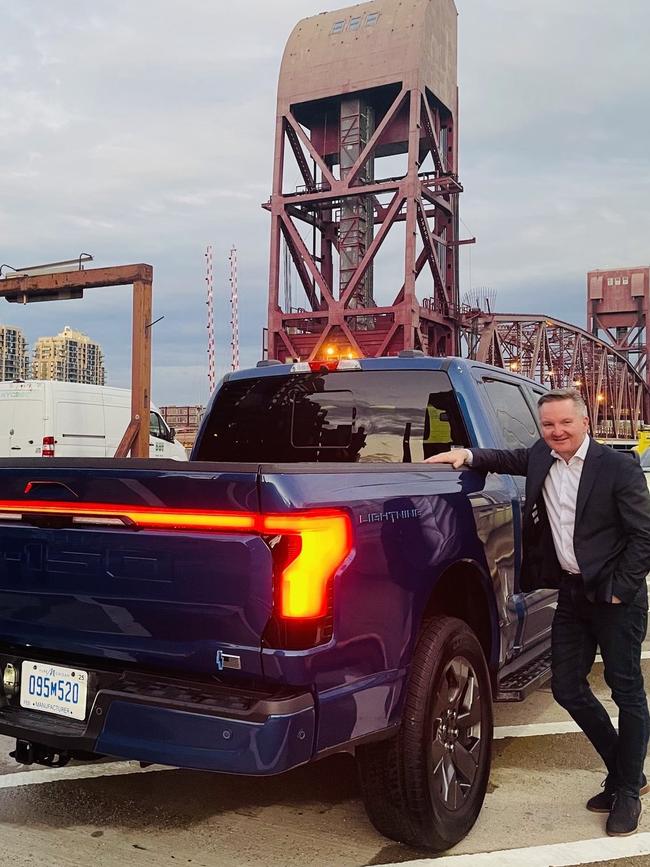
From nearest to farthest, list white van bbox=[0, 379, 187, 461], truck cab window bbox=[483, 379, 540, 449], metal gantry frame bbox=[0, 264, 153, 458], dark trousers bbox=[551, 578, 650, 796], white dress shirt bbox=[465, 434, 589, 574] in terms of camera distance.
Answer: dark trousers bbox=[551, 578, 650, 796]
white dress shirt bbox=[465, 434, 589, 574]
truck cab window bbox=[483, 379, 540, 449]
metal gantry frame bbox=[0, 264, 153, 458]
white van bbox=[0, 379, 187, 461]

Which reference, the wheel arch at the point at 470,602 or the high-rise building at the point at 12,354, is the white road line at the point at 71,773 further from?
the high-rise building at the point at 12,354

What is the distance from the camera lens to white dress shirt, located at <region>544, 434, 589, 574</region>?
3627mm

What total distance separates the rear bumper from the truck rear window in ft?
6.52

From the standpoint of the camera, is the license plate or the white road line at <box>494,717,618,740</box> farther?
the white road line at <box>494,717,618,740</box>

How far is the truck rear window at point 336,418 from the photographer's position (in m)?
4.34

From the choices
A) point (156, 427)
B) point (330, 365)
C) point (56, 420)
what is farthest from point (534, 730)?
point (156, 427)

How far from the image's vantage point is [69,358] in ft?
479

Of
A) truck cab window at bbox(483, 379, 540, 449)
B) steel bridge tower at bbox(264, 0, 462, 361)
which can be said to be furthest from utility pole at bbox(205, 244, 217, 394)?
truck cab window at bbox(483, 379, 540, 449)

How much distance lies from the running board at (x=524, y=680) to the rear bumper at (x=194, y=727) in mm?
1676

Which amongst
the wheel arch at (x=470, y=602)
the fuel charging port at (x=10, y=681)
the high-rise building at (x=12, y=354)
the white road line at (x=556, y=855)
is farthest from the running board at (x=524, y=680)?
the high-rise building at (x=12, y=354)

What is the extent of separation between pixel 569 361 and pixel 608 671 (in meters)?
91.8

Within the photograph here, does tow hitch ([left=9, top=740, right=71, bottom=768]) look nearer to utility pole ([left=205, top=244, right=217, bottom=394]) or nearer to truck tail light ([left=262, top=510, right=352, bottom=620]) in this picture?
truck tail light ([left=262, top=510, right=352, bottom=620])

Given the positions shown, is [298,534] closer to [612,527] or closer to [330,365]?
[612,527]

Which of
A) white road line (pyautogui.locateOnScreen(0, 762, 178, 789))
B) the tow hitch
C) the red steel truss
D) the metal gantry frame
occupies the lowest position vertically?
white road line (pyautogui.locateOnScreen(0, 762, 178, 789))
